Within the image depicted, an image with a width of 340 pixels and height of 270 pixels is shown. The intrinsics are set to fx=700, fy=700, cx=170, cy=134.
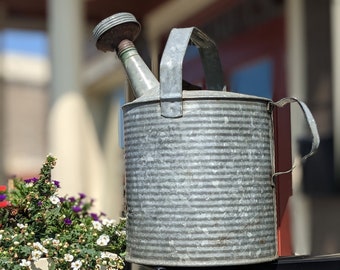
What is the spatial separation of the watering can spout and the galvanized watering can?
0.17 m

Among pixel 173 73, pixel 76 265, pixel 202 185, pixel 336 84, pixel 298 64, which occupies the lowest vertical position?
pixel 76 265

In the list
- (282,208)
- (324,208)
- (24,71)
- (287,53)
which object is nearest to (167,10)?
(287,53)

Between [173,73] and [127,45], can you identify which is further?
[127,45]

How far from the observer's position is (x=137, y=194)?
6.78ft

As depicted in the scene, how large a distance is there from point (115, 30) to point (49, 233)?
28.2 inches

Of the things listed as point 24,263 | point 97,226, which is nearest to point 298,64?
point 97,226

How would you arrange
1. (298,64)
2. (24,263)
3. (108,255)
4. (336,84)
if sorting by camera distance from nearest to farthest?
(24,263) < (108,255) < (336,84) < (298,64)

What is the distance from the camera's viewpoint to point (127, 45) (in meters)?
2.34

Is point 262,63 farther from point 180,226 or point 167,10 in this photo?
point 180,226

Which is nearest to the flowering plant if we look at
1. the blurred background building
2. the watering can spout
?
the watering can spout

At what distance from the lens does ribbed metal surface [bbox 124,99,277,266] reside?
6.45 ft

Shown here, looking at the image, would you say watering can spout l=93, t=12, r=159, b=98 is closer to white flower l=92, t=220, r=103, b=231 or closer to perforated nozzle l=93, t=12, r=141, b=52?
perforated nozzle l=93, t=12, r=141, b=52

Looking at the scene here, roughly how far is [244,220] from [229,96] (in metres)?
0.36

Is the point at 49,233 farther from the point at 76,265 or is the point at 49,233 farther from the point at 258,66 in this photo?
the point at 258,66
